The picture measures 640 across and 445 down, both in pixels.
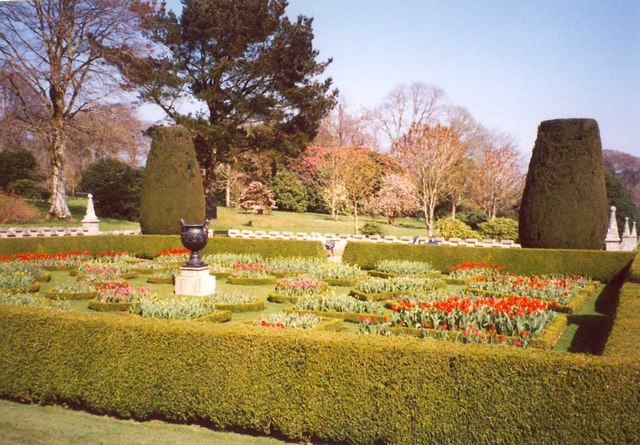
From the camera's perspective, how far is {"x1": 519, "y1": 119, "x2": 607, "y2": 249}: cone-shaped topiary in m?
16.9

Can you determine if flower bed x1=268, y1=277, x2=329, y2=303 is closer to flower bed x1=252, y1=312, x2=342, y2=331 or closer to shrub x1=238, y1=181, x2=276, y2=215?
flower bed x1=252, y1=312, x2=342, y2=331

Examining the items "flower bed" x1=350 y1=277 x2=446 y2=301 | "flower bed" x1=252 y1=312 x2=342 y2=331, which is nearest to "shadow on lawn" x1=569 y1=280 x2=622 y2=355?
"flower bed" x1=350 y1=277 x2=446 y2=301

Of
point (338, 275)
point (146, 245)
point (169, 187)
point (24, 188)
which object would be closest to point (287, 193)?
point (24, 188)

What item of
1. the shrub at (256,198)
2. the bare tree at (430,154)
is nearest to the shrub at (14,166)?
the shrub at (256,198)

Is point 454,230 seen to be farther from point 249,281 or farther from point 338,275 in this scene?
point 249,281

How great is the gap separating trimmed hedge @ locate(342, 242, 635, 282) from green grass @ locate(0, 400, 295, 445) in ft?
41.1

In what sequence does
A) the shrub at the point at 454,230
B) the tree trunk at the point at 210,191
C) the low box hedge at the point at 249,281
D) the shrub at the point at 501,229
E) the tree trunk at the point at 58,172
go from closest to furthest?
the low box hedge at the point at 249,281 < the tree trunk at the point at 58,172 < the shrub at the point at 454,230 < the tree trunk at the point at 210,191 < the shrub at the point at 501,229

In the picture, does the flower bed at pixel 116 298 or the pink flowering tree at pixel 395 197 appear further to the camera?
the pink flowering tree at pixel 395 197

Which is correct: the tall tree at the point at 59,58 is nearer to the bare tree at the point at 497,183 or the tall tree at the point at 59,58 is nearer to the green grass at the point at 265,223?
the green grass at the point at 265,223

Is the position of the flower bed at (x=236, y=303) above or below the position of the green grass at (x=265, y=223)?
below

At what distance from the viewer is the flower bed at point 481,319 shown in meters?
7.94

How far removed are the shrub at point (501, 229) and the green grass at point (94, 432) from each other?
1143 inches

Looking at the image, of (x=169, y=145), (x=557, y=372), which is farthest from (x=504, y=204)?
(x=557, y=372)

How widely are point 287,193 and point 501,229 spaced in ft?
65.4
